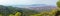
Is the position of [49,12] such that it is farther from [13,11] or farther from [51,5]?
[13,11]

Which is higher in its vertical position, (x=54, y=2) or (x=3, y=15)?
(x=54, y=2)

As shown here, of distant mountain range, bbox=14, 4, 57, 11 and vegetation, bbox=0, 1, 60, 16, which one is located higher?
distant mountain range, bbox=14, 4, 57, 11

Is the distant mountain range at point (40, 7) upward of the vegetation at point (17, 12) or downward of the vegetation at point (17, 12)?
upward

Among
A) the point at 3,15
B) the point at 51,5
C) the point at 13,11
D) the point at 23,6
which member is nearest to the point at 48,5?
the point at 51,5

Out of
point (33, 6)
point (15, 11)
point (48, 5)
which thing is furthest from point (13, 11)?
point (48, 5)

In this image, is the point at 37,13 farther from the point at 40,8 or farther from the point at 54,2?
the point at 54,2

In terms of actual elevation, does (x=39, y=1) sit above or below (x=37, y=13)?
above

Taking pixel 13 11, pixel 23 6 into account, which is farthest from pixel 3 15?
pixel 23 6
